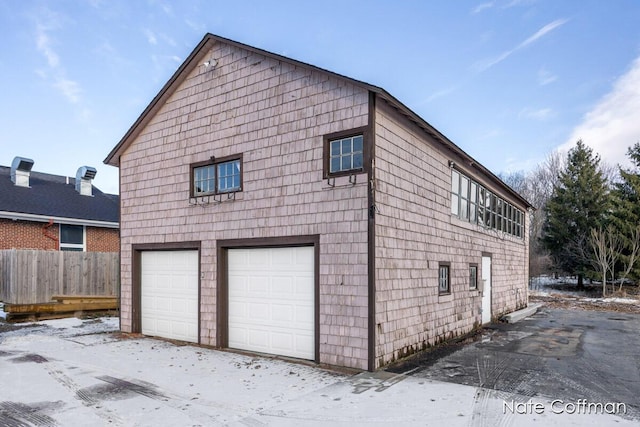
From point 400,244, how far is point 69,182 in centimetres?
2164

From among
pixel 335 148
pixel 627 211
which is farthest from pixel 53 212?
pixel 627 211

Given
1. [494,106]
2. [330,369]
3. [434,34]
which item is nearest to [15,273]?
[330,369]

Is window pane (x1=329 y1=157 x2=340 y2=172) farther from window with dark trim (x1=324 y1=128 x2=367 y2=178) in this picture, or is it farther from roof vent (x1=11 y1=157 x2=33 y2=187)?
roof vent (x1=11 y1=157 x2=33 y2=187)

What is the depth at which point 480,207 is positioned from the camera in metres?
12.9

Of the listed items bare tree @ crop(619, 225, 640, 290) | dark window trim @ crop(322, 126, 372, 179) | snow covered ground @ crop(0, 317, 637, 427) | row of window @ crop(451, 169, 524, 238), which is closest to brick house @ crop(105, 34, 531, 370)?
dark window trim @ crop(322, 126, 372, 179)

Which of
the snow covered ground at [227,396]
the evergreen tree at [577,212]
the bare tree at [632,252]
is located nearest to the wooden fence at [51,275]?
the snow covered ground at [227,396]

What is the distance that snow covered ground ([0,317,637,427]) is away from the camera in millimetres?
4879

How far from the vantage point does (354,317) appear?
707 centimetres

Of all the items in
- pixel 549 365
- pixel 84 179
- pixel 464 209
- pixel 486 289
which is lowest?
pixel 549 365

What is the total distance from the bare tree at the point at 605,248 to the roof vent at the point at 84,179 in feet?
92.7

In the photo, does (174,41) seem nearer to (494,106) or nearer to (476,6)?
(476,6)

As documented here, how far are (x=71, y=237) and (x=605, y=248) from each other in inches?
1106

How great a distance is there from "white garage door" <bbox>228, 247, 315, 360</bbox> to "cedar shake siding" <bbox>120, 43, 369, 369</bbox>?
384 millimetres

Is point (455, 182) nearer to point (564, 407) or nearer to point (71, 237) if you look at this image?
point (564, 407)
